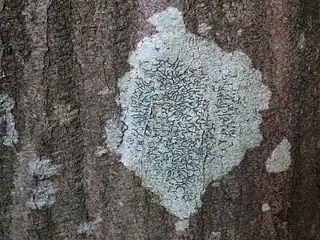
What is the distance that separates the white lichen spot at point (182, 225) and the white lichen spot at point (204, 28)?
0.78ft

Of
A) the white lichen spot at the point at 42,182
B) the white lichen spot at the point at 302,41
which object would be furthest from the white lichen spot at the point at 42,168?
the white lichen spot at the point at 302,41

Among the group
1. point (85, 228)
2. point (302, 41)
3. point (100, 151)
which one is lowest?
point (85, 228)

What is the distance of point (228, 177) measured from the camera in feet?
2.48

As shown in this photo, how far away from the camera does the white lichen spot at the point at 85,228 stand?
30.2 inches

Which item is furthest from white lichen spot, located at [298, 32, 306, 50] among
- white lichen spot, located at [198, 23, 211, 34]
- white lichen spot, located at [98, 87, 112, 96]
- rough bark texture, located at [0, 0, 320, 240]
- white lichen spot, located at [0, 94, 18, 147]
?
white lichen spot, located at [0, 94, 18, 147]

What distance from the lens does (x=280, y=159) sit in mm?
761

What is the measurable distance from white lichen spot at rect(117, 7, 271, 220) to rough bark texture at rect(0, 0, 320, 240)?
0.01 metres

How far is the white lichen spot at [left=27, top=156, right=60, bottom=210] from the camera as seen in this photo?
0.71m

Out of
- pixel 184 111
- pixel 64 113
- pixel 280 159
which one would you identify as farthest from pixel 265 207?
pixel 64 113

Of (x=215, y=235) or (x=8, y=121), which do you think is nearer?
(x=8, y=121)

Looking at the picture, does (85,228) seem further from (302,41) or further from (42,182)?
(302,41)

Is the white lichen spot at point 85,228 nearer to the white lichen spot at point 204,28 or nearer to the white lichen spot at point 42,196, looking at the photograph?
the white lichen spot at point 42,196

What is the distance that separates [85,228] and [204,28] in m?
0.28

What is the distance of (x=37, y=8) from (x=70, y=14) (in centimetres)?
3
